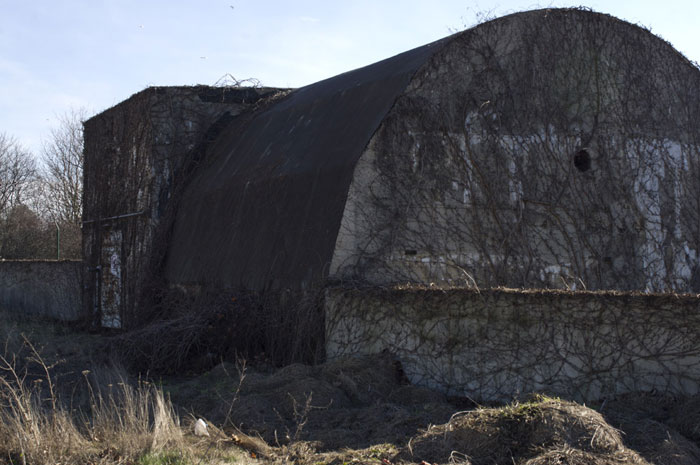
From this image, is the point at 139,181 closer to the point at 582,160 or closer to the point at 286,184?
the point at 286,184

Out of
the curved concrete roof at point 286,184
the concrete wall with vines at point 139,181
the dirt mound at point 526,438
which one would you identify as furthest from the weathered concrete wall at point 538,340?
the concrete wall with vines at point 139,181

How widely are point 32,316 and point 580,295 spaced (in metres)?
15.2

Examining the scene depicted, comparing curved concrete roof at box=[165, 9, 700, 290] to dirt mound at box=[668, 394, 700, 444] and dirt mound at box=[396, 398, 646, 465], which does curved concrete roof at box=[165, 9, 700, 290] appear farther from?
dirt mound at box=[668, 394, 700, 444]

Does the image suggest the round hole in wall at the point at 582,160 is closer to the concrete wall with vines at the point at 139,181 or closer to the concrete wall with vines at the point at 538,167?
the concrete wall with vines at the point at 538,167

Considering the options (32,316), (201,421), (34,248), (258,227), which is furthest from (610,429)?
(34,248)

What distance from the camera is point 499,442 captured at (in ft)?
18.9

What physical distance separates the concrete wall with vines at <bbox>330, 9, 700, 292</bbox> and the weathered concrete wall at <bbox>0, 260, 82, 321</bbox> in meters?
9.75

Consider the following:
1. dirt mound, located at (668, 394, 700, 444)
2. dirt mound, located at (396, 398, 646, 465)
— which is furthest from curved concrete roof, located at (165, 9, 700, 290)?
dirt mound, located at (668, 394, 700, 444)

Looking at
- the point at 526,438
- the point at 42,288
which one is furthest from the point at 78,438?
the point at 42,288

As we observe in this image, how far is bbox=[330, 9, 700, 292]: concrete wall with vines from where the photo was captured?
10.9m

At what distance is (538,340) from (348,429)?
2.24 m

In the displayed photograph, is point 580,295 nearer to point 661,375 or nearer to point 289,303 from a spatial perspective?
point 661,375

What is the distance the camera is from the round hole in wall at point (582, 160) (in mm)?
12438

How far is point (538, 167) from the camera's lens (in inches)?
474
